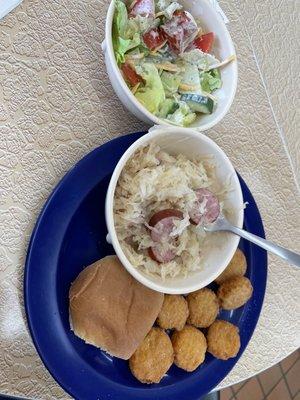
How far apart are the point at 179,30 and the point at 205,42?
58 mm

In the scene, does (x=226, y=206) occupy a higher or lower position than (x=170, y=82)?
lower

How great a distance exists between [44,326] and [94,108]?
34cm

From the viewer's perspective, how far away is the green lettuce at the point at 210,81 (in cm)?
90

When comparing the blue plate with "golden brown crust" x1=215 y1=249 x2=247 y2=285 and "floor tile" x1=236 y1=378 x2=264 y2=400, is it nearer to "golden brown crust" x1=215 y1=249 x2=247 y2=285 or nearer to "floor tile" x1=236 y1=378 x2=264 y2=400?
"golden brown crust" x1=215 y1=249 x2=247 y2=285

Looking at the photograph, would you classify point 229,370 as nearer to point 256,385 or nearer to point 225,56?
point 225,56

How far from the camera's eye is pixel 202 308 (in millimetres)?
887

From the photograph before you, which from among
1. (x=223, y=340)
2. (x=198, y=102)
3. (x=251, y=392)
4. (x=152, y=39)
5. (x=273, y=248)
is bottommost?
(x=251, y=392)

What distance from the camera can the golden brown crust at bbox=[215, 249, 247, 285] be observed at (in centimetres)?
92

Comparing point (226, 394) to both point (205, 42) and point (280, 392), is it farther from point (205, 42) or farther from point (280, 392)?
point (205, 42)

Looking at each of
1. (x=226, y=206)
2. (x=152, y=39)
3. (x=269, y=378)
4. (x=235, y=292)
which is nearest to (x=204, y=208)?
(x=226, y=206)

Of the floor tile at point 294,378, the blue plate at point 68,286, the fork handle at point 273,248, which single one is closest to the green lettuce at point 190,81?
the blue plate at point 68,286

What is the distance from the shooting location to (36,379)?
80 centimetres

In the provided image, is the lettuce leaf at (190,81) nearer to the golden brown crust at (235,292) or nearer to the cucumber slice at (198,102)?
the cucumber slice at (198,102)

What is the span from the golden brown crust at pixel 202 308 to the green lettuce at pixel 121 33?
38 centimetres
